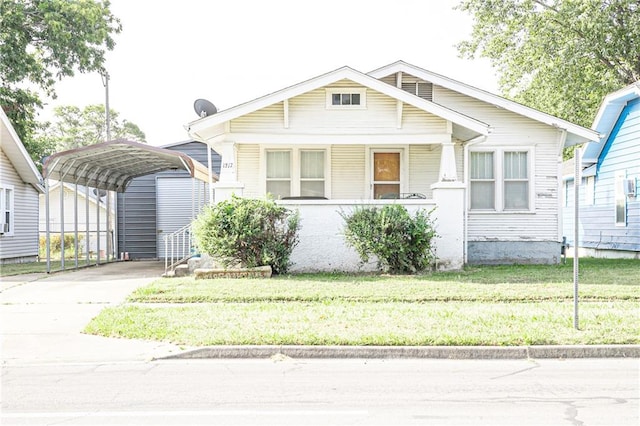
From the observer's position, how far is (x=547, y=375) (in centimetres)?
672

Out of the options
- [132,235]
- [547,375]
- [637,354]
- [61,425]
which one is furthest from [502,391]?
[132,235]

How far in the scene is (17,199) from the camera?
23.4 metres

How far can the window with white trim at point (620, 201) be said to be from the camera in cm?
2091

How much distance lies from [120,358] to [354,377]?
9.19 ft

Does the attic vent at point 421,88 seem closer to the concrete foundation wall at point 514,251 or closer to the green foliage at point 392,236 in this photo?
the concrete foundation wall at point 514,251

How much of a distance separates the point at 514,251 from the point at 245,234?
7849 mm

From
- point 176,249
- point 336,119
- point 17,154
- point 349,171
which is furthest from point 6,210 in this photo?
point 336,119

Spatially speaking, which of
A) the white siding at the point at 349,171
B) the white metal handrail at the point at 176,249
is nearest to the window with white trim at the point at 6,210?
the white metal handrail at the point at 176,249

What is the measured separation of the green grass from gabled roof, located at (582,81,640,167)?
27.3 ft

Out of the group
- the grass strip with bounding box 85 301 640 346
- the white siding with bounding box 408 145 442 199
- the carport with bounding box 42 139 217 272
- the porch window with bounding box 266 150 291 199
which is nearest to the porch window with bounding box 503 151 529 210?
the white siding with bounding box 408 145 442 199

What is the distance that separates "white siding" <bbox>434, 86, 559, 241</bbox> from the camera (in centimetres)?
1738

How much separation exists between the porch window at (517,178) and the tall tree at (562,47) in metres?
10.6

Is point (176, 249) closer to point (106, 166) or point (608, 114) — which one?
point (106, 166)

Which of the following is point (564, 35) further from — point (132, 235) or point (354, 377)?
point (354, 377)
